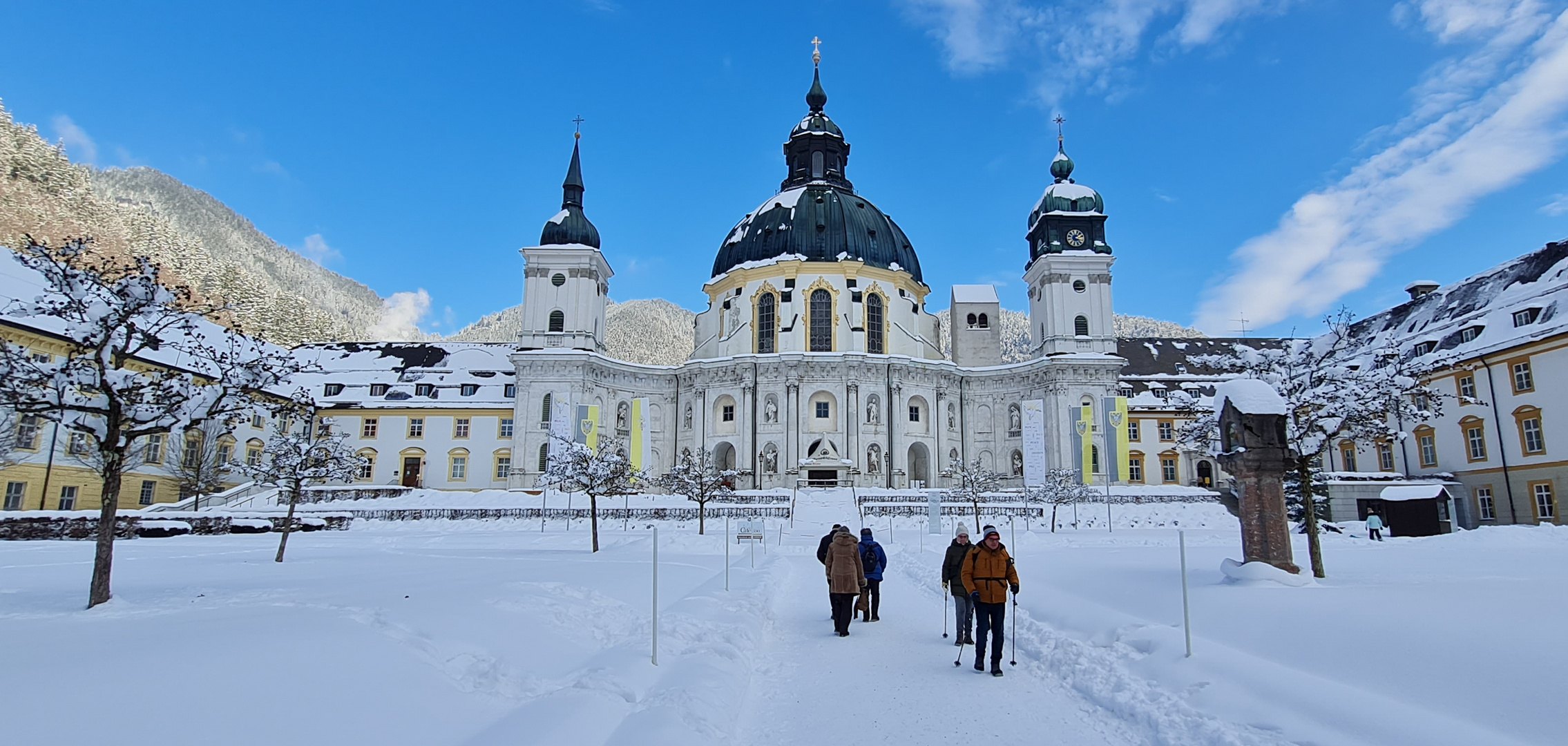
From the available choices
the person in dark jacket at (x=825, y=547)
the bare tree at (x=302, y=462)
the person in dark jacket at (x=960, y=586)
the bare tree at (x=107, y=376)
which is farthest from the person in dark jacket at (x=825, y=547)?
the bare tree at (x=302, y=462)

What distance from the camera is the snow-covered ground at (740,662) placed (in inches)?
239

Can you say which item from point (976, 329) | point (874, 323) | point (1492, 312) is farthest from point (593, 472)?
point (976, 329)

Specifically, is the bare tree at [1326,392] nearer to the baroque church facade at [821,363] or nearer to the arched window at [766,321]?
the baroque church facade at [821,363]

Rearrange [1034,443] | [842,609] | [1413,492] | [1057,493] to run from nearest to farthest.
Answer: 1. [842,609]
2. [1413,492]
3. [1057,493]
4. [1034,443]

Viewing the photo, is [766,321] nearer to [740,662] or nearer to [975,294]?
[975,294]

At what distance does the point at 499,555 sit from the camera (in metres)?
22.9

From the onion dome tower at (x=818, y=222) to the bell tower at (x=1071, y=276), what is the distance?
10.2m

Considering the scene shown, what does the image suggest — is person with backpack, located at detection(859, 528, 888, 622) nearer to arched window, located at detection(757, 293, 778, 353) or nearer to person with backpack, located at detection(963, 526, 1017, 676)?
person with backpack, located at detection(963, 526, 1017, 676)

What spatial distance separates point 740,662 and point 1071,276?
186ft

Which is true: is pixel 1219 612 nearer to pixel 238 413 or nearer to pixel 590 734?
pixel 590 734

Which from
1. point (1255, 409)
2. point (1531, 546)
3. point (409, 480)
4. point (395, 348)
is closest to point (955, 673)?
point (1255, 409)

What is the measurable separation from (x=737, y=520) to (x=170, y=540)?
21823 millimetres

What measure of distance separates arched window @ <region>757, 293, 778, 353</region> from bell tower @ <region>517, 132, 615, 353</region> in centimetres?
1144

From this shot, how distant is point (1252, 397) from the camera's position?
15.2 m
